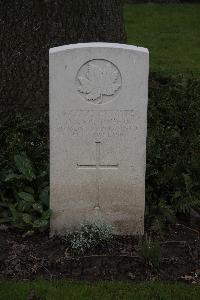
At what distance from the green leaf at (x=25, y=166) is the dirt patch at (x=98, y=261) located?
0.56 m

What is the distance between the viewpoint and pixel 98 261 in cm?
471

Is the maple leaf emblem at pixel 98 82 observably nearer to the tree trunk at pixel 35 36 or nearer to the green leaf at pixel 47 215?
the green leaf at pixel 47 215

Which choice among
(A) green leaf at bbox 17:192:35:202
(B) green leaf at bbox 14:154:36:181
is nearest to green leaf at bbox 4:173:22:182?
(B) green leaf at bbox 14:154:36:181

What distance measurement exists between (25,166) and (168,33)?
919 cm

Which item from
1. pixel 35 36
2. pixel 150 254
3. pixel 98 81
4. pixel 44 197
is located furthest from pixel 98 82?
pixel 35 36

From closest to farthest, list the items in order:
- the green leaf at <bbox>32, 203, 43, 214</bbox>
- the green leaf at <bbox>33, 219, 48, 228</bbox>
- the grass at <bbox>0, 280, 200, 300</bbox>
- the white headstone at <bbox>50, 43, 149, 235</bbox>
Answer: the grass at <bbox>0, 280, 200, 300</bbox> < the white headstone at <bbox>50, 43, 149, 235</bbox> < the green leaf at <bbox>33, 219, 48, 228</bbox> < the green leaf at <bbox>32, 203, 43, 214</bbox>

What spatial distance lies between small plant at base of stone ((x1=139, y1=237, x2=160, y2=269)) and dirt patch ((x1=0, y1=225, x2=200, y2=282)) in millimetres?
39

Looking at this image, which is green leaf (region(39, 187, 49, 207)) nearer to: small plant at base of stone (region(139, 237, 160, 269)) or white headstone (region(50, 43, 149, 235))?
white headstone (region(50, 43, 149, 235))

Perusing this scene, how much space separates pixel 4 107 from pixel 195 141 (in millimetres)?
2117

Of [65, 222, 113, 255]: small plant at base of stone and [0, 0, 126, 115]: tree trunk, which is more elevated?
[0, 0, 126, 115]: tree trunk

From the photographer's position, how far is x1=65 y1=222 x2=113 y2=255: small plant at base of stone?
15.8ft

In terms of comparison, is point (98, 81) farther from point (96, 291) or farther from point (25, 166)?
point (96, 291)

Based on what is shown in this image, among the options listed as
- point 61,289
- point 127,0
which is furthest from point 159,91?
point 127,0

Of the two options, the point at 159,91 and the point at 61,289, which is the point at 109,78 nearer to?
the point at 61,289
